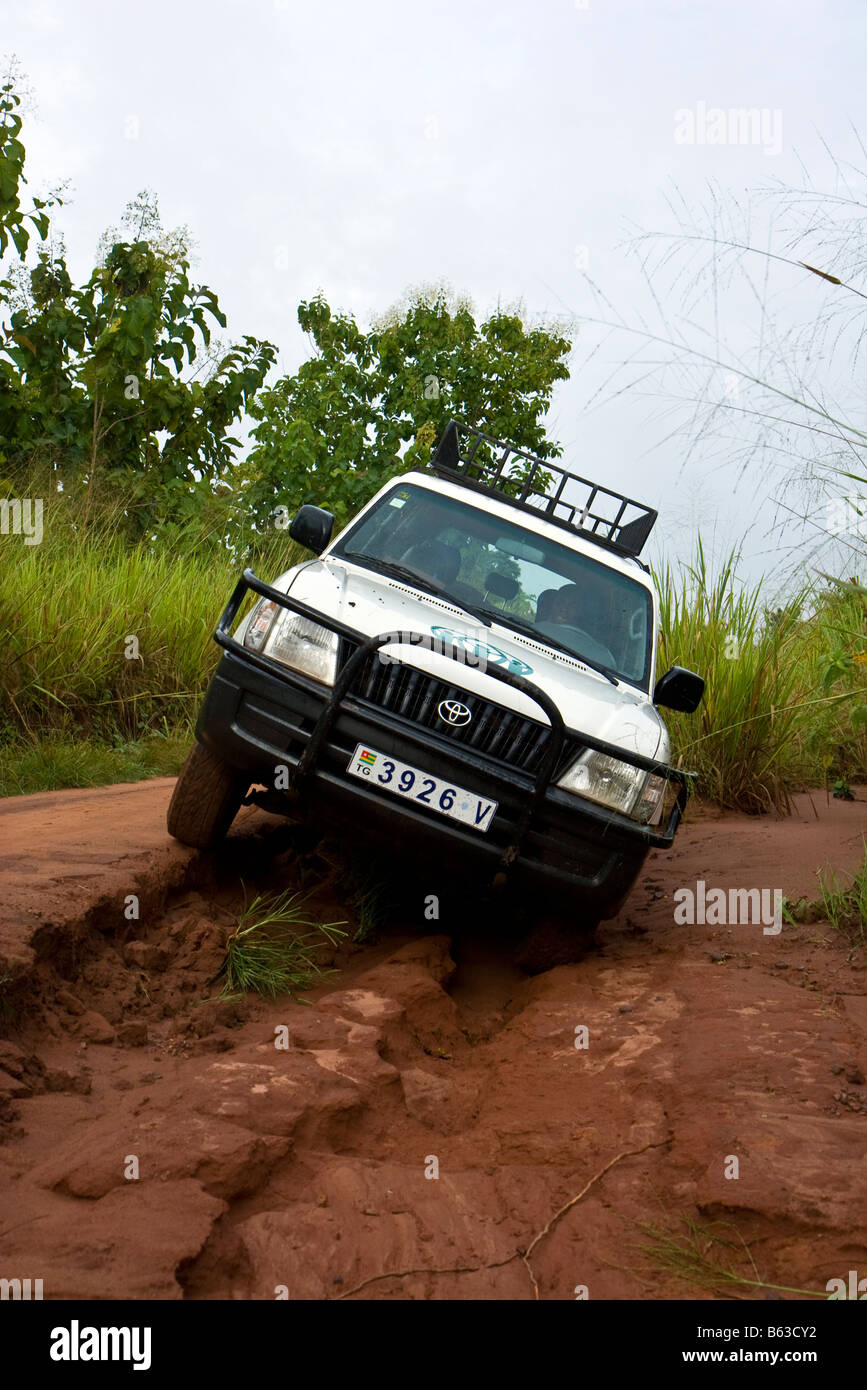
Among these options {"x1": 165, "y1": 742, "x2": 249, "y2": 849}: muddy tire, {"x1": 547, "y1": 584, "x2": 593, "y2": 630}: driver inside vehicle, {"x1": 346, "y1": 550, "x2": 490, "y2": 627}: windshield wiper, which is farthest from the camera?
{"x1": 547, "y1": 584, "x2": 593, "y2": 630}: driver inside vehicle

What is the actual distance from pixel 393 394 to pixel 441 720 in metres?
13.1

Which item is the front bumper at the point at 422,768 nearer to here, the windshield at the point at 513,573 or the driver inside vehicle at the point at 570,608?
the windshield at the point at 513,573

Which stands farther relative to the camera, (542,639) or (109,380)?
(109,380)

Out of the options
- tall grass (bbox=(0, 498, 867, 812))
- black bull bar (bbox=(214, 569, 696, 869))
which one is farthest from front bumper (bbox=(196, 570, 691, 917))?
tall grass (bbox=(0, 498, 867, 812))

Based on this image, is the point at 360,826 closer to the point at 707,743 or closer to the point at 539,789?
the point at 539,789

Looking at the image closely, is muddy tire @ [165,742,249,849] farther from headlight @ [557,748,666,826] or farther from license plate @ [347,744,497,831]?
headlight @ [557,748,666,826]

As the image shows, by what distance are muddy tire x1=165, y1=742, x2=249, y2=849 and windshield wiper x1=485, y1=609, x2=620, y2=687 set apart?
4.19 ft

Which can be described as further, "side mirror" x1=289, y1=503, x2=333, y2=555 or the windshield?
the windshield

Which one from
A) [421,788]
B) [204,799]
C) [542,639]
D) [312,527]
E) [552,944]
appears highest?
[312,527]

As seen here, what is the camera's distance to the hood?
13.1 ft

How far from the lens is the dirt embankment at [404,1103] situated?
7.84 feet

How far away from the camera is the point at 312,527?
4.89m

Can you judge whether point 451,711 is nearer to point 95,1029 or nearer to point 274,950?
point 274,950

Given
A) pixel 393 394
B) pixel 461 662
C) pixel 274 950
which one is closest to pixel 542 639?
pixel 461 662
